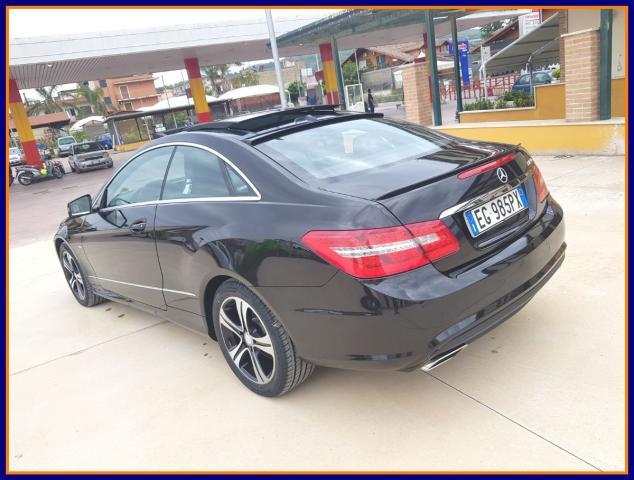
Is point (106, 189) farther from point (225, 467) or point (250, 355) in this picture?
point (225, 467)

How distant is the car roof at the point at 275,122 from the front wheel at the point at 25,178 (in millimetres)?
20129

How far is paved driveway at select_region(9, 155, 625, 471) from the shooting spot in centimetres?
235

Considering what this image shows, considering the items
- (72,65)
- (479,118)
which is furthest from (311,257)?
(72,65)

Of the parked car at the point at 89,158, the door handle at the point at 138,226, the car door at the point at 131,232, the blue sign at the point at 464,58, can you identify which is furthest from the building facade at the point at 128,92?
the door handle at the point at 138,226

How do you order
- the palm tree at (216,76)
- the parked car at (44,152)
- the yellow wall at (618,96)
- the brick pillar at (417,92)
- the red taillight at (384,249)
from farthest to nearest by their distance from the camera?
the palm tree at (216,76) → the parked car at (44,152) → the brick pillar at (417,92) → the yellow wall at (618,96) → the red taillight at (384,249)

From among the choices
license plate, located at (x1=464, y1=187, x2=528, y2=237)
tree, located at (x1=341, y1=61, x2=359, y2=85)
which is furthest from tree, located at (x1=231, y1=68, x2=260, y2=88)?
license plate, located at (x1=464, y1=187, x2=528, y2=237)

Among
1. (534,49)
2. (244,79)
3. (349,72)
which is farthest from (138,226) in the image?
(244,79)

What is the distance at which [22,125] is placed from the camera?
21188 millimetres

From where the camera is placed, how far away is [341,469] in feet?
7.64

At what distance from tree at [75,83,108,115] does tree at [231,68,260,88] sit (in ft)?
57.3

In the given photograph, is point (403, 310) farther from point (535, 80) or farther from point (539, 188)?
point (535, 80)

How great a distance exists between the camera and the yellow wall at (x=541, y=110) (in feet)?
32.3

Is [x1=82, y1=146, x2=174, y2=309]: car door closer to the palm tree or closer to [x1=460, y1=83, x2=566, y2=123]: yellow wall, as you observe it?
[x1=460, y1=83, x2=566, y2=123]: yellow wall

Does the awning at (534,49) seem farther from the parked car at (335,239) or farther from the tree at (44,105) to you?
the tree at (44,105)
